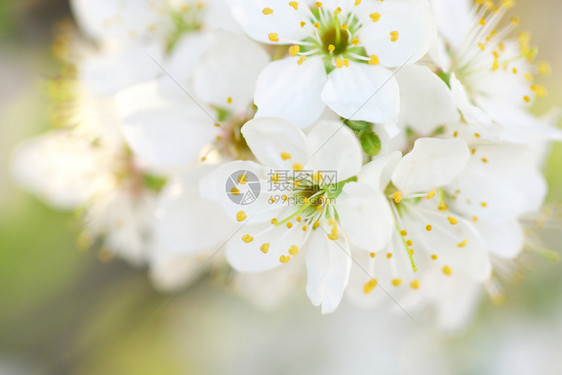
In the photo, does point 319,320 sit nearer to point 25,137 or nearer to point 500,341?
point 500,341

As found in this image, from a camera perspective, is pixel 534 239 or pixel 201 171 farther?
pixel 534 239

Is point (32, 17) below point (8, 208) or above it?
above

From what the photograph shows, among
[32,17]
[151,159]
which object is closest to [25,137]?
[32,17]

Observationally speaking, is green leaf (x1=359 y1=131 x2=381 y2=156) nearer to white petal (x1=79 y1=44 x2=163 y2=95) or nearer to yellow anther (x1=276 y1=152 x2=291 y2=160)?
yellow anther (x1=276 y1=152 x2=291 y2=160)

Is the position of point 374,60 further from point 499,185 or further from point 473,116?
point 499,185

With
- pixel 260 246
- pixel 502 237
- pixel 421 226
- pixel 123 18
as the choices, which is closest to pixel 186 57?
pixel 123 18

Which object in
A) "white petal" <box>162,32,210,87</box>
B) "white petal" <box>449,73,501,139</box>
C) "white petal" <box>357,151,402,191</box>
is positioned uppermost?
"white petal" <box>449,73,501,139</box>

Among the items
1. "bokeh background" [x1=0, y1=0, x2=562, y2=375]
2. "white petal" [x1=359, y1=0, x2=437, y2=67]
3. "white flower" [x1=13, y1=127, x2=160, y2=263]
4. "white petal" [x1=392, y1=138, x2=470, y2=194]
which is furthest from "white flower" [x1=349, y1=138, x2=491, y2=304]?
"bokeh background" [x1=0, y1=0, x2=562, y2=375]
